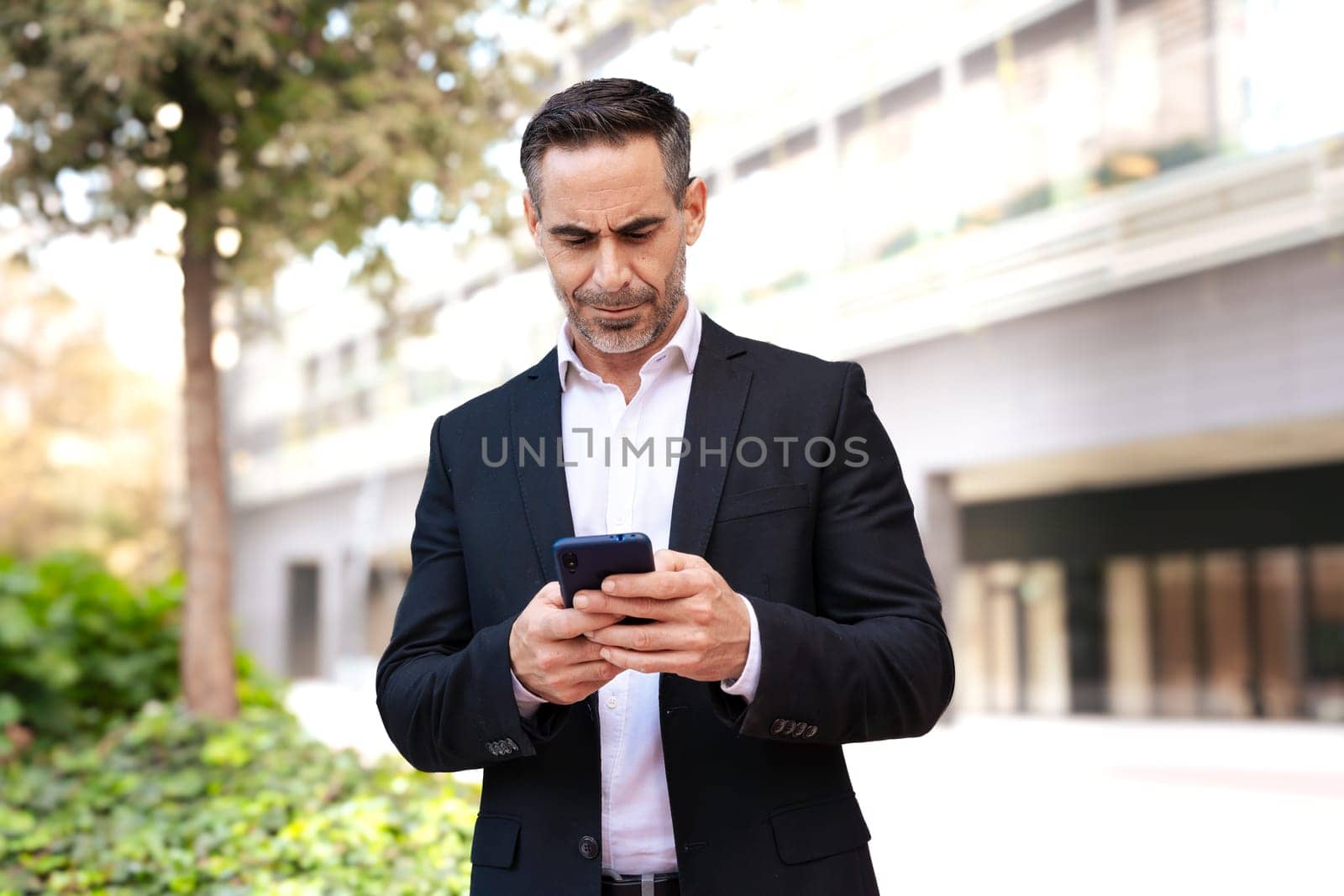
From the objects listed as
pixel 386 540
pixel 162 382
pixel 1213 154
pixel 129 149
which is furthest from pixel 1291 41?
pixel 162 382

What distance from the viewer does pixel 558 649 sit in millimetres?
1718

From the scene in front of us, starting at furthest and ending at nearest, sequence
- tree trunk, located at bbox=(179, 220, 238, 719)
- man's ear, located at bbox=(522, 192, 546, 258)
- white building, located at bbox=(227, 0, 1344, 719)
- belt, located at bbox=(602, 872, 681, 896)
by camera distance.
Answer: white building, located at bbox=(227, 0, 1344, 719)
tree trunk, located at bbox=(179, 220, 238, 719)
man's ear, located at bbox=(522, 192, 546, 258)
belt, located at bbox=(602, 872, 681, 896)

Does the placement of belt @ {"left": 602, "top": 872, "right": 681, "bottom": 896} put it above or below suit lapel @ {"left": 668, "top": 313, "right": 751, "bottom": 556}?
below

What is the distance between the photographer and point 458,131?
7926 millimetres

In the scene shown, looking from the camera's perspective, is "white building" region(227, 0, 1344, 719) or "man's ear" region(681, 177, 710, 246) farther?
"white building" region(227, 0, 1344, 719)

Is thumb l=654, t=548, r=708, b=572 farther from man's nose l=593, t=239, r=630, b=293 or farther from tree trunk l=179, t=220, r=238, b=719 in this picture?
tree trunk l=179, t=220, r=238, b=719

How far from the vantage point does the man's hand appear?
1.61 meters

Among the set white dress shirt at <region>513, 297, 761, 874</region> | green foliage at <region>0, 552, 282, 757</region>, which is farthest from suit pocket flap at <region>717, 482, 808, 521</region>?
green foliage at <region>0, 552, 282, 757</region>

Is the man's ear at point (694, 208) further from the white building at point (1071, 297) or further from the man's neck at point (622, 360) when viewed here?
the white building at point (1071, 297)

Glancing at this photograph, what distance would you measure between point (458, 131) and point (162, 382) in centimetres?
2619

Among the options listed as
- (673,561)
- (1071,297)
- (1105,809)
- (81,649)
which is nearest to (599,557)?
(673,561)

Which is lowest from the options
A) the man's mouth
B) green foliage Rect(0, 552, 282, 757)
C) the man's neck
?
green foliage Rect(0, 552, 282, 757)

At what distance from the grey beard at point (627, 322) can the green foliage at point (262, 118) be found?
18.2 ft

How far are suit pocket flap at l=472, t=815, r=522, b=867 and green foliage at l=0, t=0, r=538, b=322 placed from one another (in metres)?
5.90
